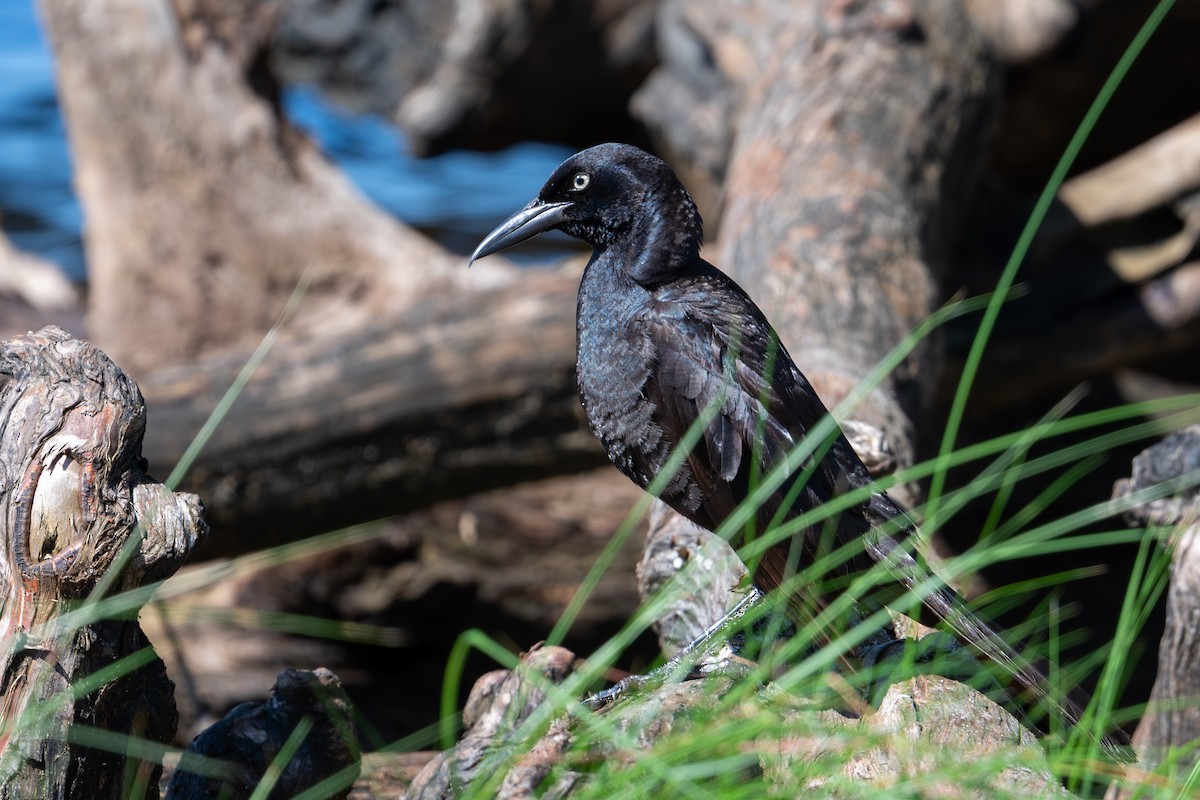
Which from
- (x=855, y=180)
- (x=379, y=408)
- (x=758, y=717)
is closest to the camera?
(x=758, y=717)

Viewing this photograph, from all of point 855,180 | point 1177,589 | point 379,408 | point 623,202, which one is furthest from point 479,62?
point 1177,589

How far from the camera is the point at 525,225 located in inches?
126

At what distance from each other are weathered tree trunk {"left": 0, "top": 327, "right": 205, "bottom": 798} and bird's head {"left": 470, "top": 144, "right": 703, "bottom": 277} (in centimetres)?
123

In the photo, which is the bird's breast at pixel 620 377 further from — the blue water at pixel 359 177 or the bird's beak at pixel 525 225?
the blue water at pixel 359 177

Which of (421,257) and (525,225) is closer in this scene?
(525,225)

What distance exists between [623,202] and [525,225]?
277 mm

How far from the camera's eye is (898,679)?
7.13 feet

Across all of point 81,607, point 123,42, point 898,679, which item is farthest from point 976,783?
point 123,42

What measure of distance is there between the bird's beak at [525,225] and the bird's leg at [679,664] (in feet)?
3.42

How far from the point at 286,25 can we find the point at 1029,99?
389cm

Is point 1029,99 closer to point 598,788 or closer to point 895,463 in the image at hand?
point 895,463

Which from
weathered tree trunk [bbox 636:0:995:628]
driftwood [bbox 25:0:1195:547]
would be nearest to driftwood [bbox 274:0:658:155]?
driftwood [bbox 25:0:1195:547]

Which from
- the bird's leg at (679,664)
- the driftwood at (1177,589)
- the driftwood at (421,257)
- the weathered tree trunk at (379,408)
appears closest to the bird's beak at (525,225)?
the driftwood at (421,257)

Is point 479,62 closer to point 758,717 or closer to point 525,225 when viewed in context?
point 525,225
